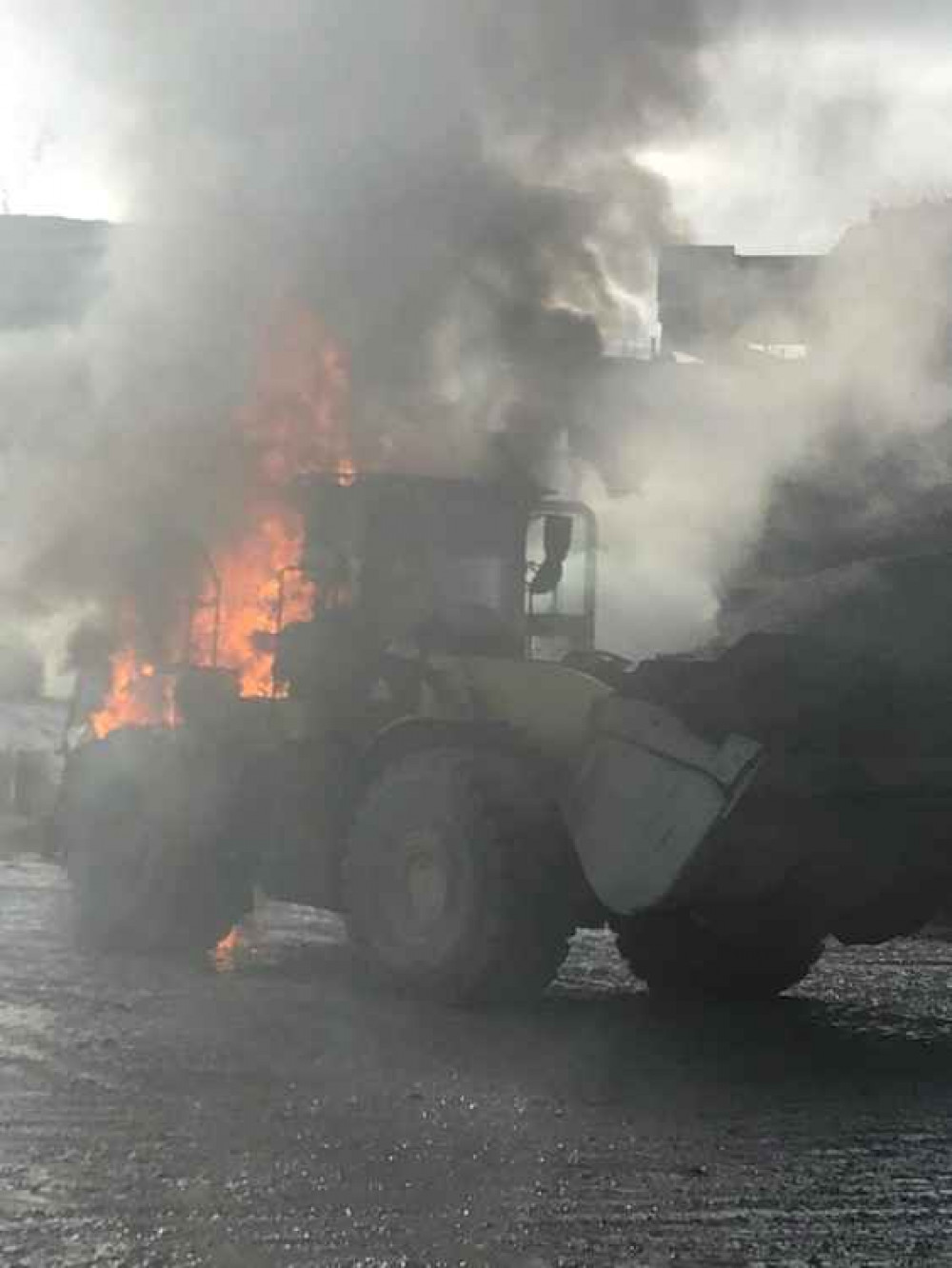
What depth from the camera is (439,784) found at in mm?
9648

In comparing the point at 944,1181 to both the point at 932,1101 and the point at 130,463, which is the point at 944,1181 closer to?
the point at 932,1101

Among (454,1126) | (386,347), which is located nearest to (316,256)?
(386,347)

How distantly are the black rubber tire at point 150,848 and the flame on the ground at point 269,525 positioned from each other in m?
0.44

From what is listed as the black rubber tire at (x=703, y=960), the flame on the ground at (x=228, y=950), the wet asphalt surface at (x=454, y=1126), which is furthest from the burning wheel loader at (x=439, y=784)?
the wet asphalt surface at (x=454, y=1126)

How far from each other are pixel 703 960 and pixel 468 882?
1.90m

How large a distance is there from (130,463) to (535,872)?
6.05 m

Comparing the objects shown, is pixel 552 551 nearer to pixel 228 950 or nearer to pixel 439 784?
pixel 439 784

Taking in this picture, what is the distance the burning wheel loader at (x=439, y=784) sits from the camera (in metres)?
8.88

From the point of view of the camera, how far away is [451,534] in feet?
36.2

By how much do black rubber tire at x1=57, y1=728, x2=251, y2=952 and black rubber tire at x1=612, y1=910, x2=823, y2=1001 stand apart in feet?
8.22

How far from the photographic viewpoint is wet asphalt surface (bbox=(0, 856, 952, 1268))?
212 inches

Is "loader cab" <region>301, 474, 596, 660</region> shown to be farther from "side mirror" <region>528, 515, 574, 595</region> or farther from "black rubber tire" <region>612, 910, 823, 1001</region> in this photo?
"black rubber tire" <region>612, 910, 823, 1001</region>

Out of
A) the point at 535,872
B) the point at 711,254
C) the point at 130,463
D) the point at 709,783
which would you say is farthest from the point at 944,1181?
the point at 711,254

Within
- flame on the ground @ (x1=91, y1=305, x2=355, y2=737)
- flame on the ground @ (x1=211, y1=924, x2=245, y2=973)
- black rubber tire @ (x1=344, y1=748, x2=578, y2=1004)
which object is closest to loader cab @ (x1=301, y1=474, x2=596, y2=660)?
flame on the ground @ (x1=91, y1=305, x2=355, y2=737)
